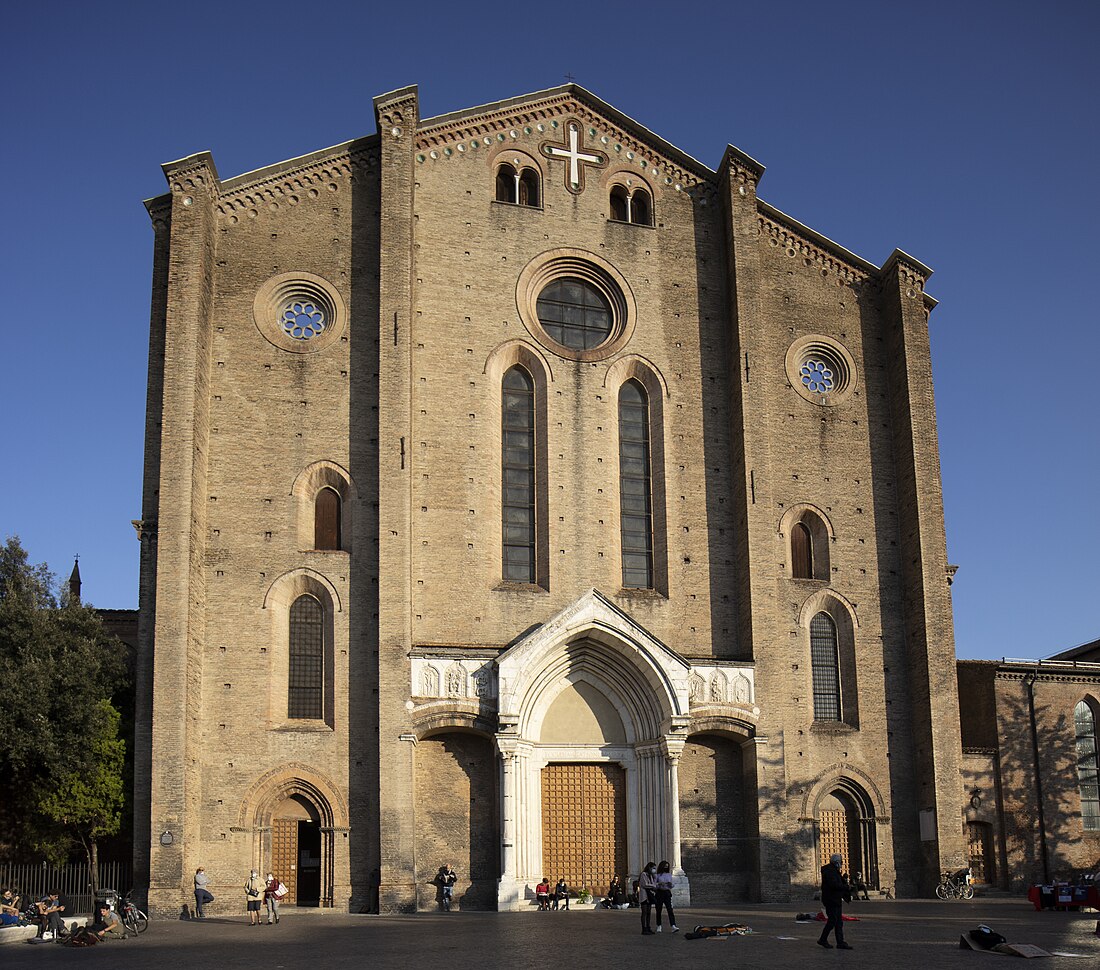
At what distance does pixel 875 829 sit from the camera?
30.0 metres

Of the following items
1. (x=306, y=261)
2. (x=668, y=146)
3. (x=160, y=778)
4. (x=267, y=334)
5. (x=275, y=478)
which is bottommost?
(x=160, y=778)

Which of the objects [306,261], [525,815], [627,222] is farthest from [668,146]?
[525,815]

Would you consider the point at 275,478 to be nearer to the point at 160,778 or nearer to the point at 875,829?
the point at 160,778

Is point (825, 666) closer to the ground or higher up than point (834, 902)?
higher up

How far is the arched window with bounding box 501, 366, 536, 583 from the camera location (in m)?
29.8

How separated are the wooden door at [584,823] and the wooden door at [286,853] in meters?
5.30

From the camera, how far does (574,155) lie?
32719 millimetres

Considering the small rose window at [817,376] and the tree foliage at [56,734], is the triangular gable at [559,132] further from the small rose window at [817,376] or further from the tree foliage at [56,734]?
the tree foliage at [56,734]

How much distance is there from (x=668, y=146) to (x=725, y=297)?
4207mm

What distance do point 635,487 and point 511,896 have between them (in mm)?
9731

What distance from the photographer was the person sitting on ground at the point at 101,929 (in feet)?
68.7

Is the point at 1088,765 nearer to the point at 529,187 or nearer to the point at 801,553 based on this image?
the point at 801,553

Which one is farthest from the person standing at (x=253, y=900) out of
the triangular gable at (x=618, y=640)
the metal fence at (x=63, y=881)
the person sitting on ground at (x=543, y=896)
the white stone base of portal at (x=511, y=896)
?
the triangular gable at (x=618, y=640)

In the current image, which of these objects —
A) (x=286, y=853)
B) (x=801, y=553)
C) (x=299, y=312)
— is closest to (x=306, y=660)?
(x=286, y=853)
